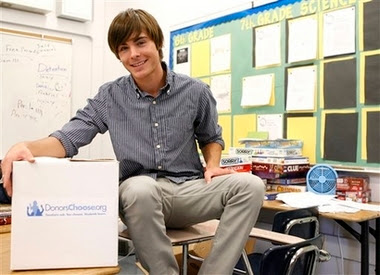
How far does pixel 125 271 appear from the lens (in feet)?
9.10

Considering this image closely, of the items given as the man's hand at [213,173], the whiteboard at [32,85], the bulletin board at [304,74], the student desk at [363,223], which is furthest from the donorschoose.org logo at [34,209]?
the whiteboard at [32,85]

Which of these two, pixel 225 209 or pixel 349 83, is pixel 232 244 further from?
pixel 349 83

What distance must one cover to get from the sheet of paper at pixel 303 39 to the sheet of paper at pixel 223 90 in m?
0.54

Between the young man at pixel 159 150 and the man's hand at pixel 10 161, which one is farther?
the young man at pixel 159 150

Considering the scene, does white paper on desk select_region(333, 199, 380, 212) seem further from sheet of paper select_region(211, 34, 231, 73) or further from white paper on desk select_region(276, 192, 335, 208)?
sheet of paper select_region(211, 34, 231, 73)

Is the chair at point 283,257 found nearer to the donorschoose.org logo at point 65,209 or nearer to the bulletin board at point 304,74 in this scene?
the donorschoose.org logo at point 65,209

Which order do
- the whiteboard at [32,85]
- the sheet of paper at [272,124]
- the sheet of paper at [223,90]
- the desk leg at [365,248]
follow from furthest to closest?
the whiteboard at [32,85] → the sheet of paper at [223,90] → the sheet of paper at [272,124] → the desk leg at [365,248]

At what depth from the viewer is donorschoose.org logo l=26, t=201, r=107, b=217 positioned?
979mm

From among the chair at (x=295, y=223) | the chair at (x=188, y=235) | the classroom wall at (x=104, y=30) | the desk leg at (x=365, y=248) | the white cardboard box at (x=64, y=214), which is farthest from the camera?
the classroom wall at (x=104, y=30)

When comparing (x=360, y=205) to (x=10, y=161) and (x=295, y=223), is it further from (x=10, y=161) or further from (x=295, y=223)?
(x=10, y=161)

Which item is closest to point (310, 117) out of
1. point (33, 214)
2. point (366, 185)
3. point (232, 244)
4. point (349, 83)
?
point (349, 83)

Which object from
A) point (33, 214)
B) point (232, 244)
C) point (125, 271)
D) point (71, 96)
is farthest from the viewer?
point (71, 96)

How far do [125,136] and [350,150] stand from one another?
4.49 ft

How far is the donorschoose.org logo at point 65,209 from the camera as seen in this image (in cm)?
98
